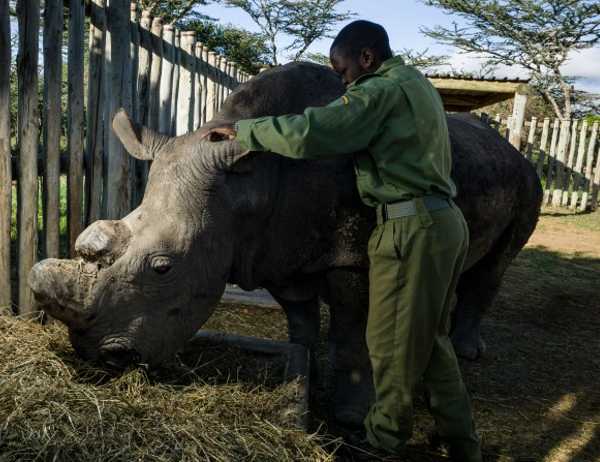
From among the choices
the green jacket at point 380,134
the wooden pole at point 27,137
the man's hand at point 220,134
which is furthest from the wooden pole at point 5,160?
the green jacket at point 380,134

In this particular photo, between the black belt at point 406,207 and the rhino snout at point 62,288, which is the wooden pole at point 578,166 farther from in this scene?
the rhino snout at point 62,288

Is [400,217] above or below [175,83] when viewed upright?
below

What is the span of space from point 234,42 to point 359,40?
3117cm

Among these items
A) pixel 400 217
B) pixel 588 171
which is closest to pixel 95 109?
pixel 400 217

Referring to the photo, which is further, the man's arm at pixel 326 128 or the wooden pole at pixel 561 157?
the wooden pole at pixel 561 157

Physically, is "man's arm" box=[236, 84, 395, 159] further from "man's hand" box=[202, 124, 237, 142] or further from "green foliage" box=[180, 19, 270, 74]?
"green foliage" box=[180, 19, 270, 74]

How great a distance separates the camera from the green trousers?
2.94 metres

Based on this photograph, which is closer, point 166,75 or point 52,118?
point 52,118

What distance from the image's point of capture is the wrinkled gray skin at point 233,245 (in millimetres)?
2807

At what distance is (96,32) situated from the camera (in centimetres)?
470

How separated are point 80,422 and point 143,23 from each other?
13.6ft

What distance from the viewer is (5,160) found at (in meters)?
3.88

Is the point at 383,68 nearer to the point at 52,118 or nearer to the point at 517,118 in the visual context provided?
the point at 52,118

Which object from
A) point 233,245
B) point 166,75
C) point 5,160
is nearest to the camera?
point 233,245
